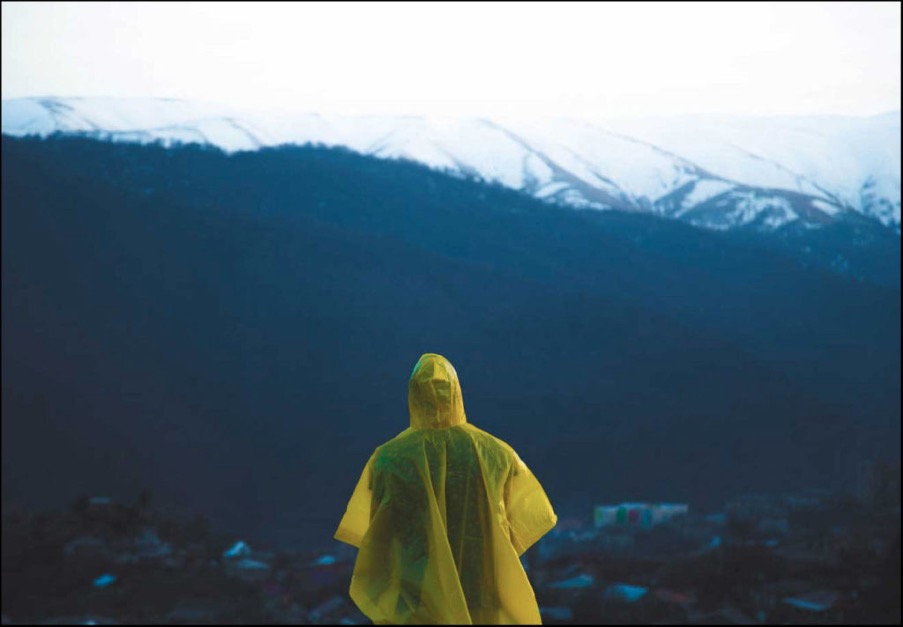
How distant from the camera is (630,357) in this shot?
17203 mm

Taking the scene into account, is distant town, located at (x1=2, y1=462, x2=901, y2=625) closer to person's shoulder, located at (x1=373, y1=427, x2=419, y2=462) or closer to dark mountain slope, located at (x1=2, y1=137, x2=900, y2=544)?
dark mountain slope, located at (x1=2, y1=137, x2=900, y2=544)

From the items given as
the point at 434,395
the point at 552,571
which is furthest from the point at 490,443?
the point at 552,571

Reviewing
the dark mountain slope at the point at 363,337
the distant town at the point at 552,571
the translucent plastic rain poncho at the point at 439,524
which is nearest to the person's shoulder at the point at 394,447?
the translucent plastic rain poncho at the point at 439,524

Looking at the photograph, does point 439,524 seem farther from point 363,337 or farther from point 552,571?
point 363,337

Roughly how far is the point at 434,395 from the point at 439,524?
0.22m

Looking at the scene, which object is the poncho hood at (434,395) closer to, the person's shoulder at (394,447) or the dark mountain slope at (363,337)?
the person's shoulder at (394,447)

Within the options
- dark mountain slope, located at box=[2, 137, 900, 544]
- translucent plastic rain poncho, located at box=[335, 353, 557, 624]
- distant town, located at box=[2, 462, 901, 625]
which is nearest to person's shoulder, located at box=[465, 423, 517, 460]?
translucent plastic rain poncho, located at box=[335, 353, 557, 624]

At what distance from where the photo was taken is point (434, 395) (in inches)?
68.6

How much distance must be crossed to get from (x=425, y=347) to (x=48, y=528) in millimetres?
6742

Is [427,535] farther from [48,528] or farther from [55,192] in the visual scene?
[55,192]

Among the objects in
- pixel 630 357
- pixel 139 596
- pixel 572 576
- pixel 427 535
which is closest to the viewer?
pixel 427 535

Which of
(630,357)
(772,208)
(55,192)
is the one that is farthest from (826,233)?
(55,192)

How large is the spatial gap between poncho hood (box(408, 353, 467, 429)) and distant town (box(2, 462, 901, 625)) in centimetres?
793

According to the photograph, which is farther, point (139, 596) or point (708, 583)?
point (708, 583)
